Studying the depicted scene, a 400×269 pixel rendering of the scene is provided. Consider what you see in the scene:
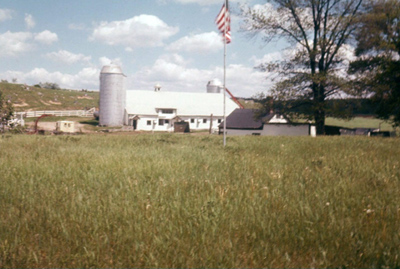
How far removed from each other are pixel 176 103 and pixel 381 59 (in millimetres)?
40711

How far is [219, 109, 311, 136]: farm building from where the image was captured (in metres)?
43.3

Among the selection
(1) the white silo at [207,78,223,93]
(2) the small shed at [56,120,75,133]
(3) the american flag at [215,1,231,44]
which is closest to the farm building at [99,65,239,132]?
(1) the white silo at [207,78,223,93]

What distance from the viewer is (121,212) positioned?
4.07 m

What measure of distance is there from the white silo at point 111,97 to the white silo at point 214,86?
26850 millimetres

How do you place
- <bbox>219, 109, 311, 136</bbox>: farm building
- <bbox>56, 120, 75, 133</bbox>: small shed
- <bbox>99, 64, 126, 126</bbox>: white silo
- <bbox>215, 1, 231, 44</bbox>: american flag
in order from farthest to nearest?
<bbox>99, 64, 126, 126</bbox>: white silo
<bbox>219, 109, 311, 136</bbox>: farm building
<bbox>56, 120, 75, 133</bbox>: small shed
<bbox>215, 1, 231, 44</bbox>: american flag

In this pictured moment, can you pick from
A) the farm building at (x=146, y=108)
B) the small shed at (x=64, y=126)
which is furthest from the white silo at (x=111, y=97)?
the small shed at (x=64, y=126)

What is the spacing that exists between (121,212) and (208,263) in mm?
1591

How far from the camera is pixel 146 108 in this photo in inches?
2327

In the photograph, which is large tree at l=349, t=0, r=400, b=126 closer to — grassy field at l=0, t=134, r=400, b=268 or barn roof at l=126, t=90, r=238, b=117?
grassy field at l=0, t=134, r=400, b=268

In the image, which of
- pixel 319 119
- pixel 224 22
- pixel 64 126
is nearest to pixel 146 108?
pixel 64 126

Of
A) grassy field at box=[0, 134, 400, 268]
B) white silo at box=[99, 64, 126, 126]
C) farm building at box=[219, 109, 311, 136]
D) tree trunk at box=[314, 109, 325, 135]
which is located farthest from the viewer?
white silo at box=[99, 64, 126, 126]

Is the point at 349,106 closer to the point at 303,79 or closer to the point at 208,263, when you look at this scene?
the point at 303,79

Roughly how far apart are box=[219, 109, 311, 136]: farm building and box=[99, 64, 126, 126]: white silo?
21.4m

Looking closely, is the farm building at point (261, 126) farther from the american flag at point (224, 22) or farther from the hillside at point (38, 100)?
the hillside at point (38, 100)
